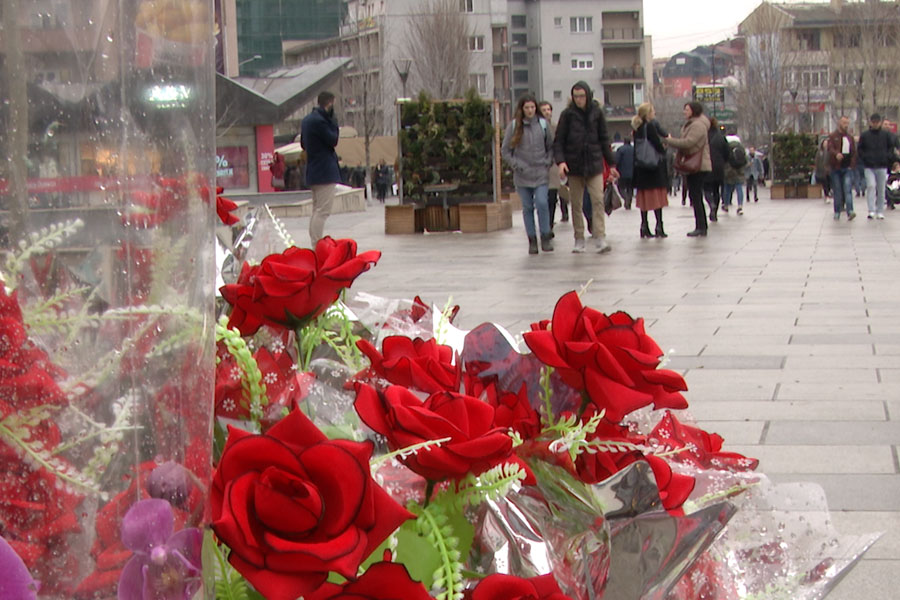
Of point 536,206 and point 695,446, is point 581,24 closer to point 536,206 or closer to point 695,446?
point 536,206

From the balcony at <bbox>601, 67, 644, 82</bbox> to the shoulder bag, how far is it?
8561 cm

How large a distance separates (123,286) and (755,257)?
12386 mm

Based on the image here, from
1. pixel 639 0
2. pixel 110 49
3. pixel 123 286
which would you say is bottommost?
pixel 123 286

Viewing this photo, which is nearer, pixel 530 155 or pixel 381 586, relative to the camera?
pixel 381 586

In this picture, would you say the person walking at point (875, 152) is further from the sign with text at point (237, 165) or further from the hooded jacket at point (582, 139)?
the sign with text at point (237, 165)

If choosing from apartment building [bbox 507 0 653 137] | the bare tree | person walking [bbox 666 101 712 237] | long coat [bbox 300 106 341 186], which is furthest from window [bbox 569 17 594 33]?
long coat [bbox 300 106 341 186]

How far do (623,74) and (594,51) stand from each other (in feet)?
9.77

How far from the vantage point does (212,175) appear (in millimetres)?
952

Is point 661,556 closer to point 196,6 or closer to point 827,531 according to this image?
point 827,531

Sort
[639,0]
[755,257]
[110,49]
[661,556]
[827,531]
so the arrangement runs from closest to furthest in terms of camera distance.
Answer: [110,49], [661,556], [827,531], [755,257], [639,0]

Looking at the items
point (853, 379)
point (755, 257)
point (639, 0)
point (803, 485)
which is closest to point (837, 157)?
point (755, 257)

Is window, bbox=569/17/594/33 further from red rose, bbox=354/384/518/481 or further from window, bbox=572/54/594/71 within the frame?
red rose, bbox=354/384/518/481

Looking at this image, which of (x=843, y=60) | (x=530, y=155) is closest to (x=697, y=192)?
(x=530, y=155)

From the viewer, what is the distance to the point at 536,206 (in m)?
13.4
